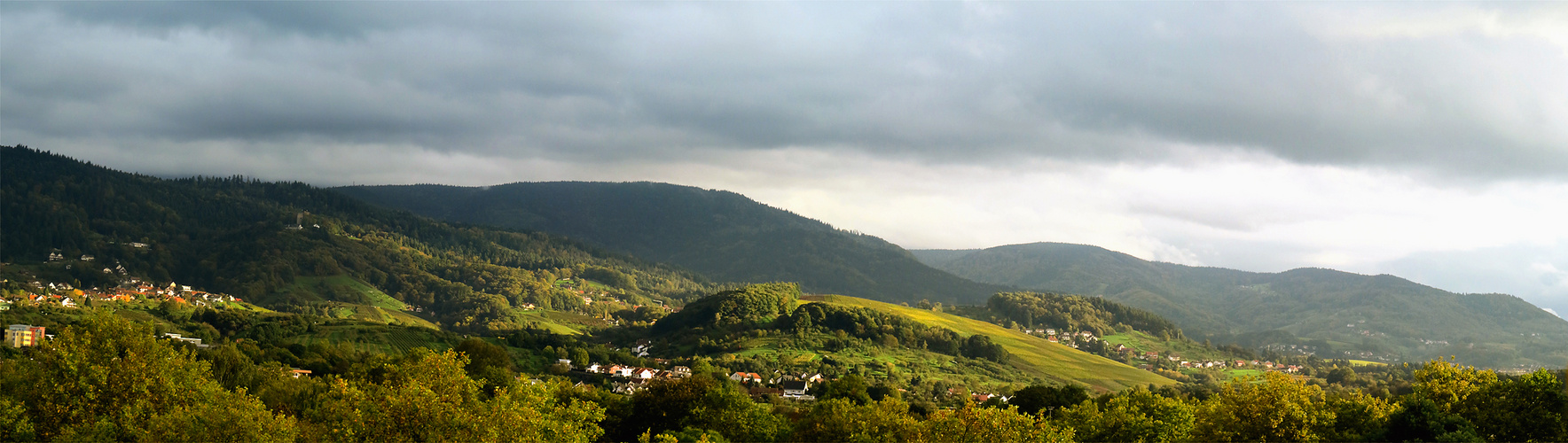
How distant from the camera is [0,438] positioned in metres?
35.6

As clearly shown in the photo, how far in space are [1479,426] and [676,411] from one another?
50.0 metres

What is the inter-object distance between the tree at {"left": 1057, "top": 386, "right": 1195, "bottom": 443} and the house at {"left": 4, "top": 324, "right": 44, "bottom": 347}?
116980 millimetres

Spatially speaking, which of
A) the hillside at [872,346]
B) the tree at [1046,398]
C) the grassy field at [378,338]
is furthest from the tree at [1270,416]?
the grassy field at [378,338]

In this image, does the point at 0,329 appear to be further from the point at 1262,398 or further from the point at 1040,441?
the point at 1262,398

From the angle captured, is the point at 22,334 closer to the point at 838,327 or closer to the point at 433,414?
the point at 433,414

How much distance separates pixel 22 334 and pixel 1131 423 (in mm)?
128255

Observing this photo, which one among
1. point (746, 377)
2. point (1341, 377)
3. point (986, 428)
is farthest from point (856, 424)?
point (1341, 377)

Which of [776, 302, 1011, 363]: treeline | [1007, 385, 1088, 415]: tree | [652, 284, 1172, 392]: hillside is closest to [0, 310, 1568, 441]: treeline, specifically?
[1007, 385, 1088, 415]: tree

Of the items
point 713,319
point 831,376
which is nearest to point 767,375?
point 831,376

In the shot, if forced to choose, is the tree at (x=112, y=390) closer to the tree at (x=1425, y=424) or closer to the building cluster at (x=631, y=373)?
the tree at (x=1425, y=424)

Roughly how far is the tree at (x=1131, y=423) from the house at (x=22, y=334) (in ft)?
384

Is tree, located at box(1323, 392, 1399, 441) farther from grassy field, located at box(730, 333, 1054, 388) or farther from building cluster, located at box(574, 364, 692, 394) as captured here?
grassy field, located at box(730, 333, 1054, 388)

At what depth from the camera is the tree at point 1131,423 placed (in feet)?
182

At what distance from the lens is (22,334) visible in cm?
10756
